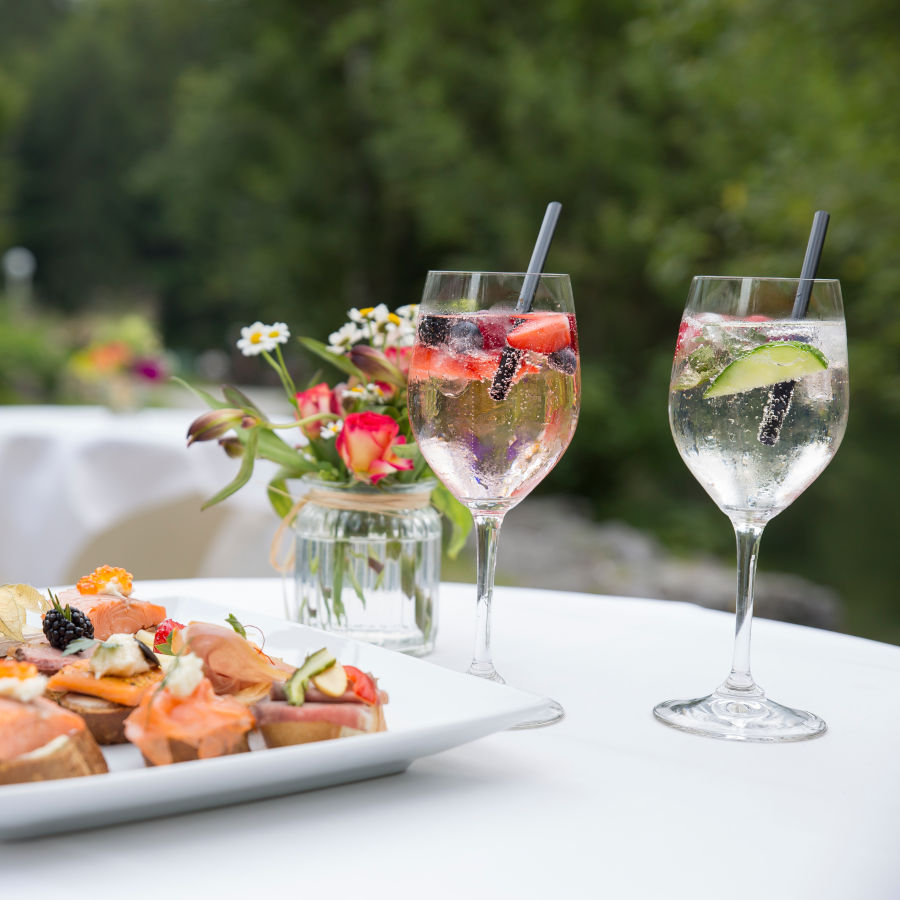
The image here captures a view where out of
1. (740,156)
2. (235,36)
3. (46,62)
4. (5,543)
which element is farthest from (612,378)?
(46,62)

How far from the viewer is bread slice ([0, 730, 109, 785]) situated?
758 millimetres

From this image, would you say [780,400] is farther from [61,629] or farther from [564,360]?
[61,629]

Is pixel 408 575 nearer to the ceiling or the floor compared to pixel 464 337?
nearer to the floor

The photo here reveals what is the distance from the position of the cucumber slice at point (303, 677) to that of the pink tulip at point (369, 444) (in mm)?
481

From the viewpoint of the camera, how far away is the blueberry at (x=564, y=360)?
1.17 m

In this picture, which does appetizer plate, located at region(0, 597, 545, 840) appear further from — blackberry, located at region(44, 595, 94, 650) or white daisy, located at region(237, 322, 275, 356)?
white daisy, located at region(237, 322, 275, 356)

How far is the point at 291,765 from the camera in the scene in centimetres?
81

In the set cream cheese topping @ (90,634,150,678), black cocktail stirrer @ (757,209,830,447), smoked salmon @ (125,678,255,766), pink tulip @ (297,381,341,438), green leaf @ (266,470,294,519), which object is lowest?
smoked salmon @ (125,678,255,766)

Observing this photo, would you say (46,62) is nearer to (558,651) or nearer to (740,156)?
(740,156)

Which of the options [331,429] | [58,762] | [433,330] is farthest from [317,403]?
[58,762]

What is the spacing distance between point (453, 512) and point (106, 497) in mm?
2828

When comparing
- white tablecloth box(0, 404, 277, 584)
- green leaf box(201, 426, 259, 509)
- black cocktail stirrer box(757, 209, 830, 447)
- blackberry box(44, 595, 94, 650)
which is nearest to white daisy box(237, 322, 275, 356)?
green leaf box(201, 426, 259, 509)

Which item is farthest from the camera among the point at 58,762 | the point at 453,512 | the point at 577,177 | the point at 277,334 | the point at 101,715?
Answer: the point at 577,177

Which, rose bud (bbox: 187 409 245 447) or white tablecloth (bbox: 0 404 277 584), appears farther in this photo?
white tablecloth (bbox: 0 404 277 584)
